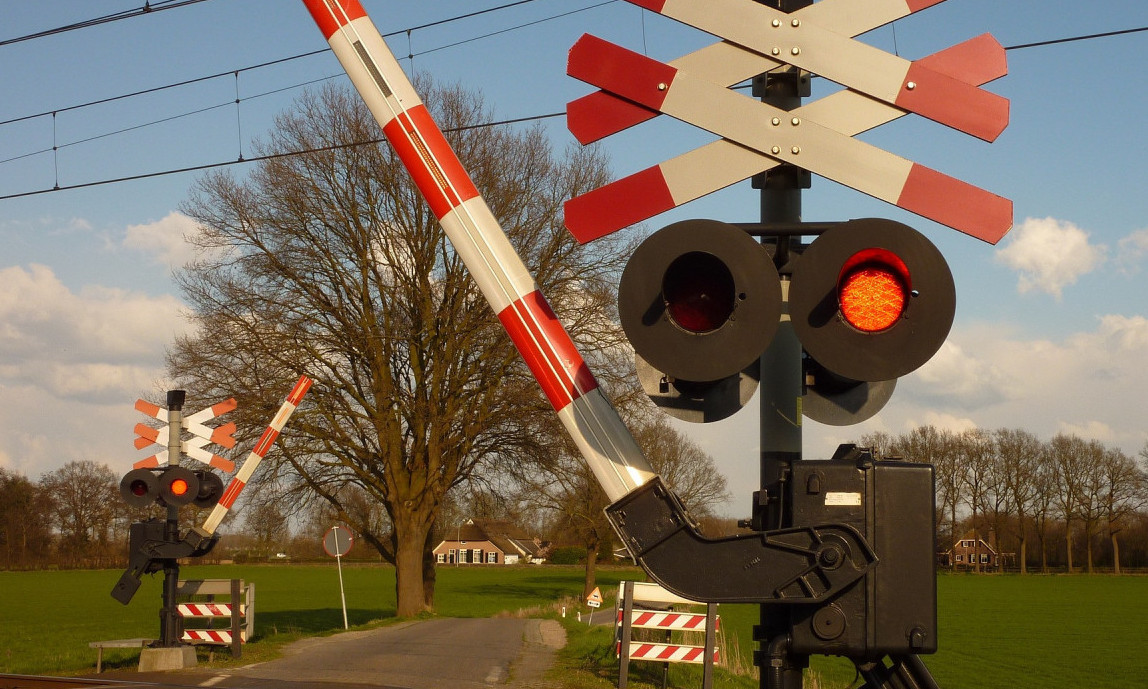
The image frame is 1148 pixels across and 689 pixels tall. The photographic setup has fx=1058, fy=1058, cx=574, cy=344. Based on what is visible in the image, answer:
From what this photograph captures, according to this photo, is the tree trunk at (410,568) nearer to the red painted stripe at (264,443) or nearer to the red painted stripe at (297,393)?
the red painted stripe at (297,393)

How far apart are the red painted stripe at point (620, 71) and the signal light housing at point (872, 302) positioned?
0.59 metres

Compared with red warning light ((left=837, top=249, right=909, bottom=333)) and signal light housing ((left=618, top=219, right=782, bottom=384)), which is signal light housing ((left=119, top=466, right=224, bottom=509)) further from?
red warning light ((left=837, top=249, right=909, bottom=333))

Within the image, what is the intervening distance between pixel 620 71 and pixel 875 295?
0.87 m

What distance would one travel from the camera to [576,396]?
2.79m

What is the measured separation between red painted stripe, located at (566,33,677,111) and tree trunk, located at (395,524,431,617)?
2589 cm

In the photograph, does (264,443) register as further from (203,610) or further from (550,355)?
(550,355)

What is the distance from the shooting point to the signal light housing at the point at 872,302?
245 cm

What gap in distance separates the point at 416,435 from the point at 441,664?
45.6 feet

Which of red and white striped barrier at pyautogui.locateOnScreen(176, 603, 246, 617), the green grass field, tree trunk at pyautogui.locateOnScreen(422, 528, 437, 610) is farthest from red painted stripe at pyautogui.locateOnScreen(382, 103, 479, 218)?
tree trunk at pyautogui.locateOnScreen(422, 528, 437, 610)

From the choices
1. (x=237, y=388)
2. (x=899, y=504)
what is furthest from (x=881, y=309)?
(x=237, y=388)

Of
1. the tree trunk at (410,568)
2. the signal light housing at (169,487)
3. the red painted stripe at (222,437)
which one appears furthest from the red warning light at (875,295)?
the tree trunk at (410,568)

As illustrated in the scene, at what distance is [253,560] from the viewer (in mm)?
102500

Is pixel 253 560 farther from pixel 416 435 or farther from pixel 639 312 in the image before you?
pixel 639 312

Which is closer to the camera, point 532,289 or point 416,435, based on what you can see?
point 532,289
